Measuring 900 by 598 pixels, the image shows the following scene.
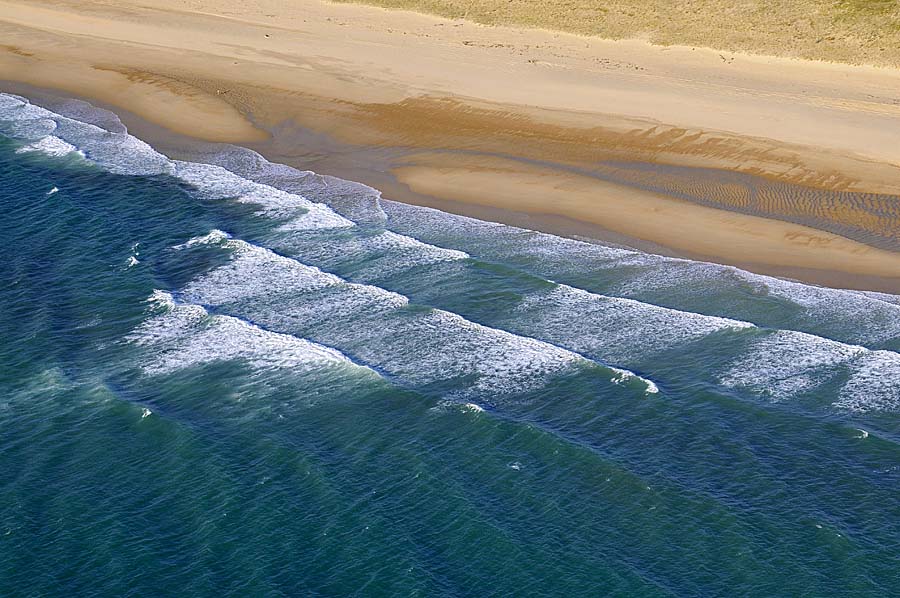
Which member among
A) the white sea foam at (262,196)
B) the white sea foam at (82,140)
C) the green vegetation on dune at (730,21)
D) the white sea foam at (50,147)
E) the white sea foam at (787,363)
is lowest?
the white sea foam at (50,147)

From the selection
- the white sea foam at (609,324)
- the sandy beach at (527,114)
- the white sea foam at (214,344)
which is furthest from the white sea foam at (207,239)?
the white sea foam at (609,324)

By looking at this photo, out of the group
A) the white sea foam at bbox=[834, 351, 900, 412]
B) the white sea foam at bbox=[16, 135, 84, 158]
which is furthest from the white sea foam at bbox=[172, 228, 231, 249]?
the white sea foam at bbox=[834, 351, 900, 412]

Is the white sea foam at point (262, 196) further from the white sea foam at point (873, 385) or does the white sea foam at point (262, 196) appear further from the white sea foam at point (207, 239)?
the white sea foam at point (873, 385)

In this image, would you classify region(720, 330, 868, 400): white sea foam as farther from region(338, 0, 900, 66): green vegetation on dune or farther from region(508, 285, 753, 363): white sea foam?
region(338, 0, 900, 66): green vegetation on dune

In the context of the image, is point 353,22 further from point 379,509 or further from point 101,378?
point 379,509

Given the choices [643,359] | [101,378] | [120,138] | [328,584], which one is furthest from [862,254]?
[120,138]
